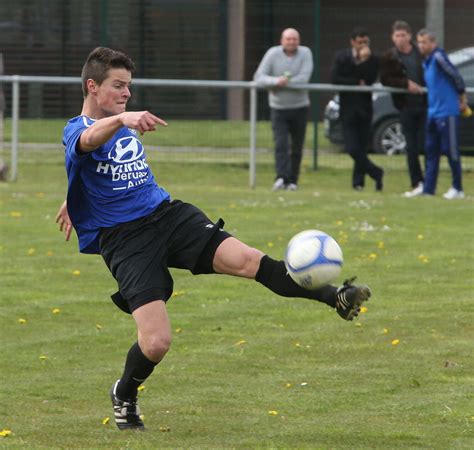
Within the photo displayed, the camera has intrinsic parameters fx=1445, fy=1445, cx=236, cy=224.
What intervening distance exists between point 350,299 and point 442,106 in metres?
11.7

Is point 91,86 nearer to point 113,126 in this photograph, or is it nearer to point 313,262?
point 113,126

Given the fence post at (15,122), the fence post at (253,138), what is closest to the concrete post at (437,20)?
the fence post at (253,138)

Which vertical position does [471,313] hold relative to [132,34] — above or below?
below

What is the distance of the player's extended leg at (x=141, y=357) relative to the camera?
22.7 ft

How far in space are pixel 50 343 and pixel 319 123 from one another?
511 inches

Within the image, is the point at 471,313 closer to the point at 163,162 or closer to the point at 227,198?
the point at 227,198

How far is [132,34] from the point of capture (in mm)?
23453

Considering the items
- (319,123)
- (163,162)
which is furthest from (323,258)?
(319,123)

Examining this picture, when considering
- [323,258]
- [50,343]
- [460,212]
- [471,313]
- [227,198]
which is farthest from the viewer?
[227,198]

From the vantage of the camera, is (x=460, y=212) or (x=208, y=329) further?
(x=460, y=212)

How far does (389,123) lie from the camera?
22547mm

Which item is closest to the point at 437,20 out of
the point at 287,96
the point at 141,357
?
the point at 287,96

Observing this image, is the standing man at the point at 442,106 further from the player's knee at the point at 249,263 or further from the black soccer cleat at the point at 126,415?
the black soccer cleat at the point at 126,415

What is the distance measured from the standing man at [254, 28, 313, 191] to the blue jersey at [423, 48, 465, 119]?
5.46ft
